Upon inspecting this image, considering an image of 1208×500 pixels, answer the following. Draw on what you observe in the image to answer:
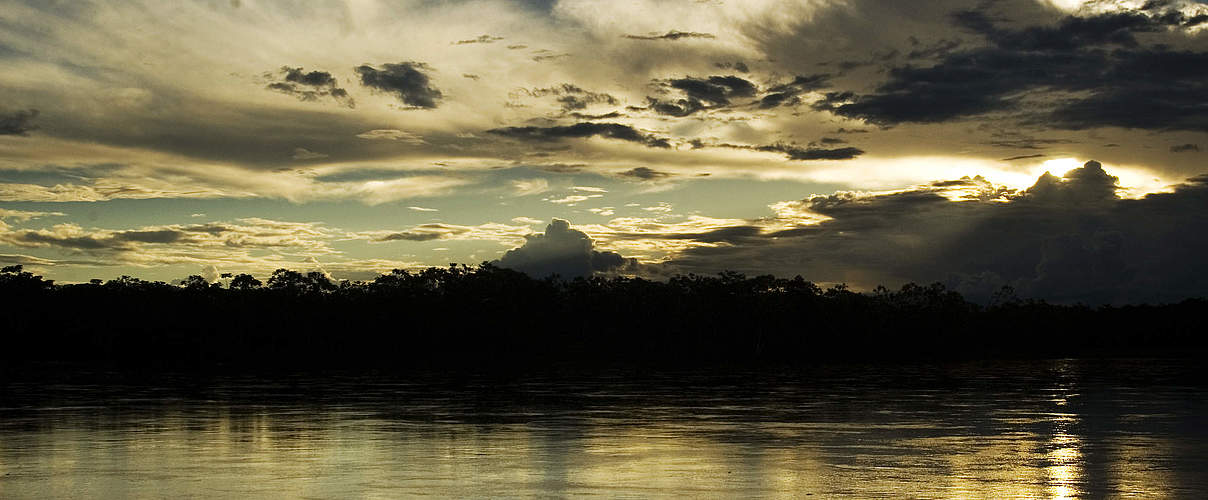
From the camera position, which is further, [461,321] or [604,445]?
[461,321]

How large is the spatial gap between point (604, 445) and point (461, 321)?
131006 millimetres

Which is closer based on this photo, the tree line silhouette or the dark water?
the dark water

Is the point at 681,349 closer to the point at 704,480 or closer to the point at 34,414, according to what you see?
the point at 34,414

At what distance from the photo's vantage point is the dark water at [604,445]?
1870 cm

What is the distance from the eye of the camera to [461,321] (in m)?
155

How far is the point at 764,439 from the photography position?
88.8 ft

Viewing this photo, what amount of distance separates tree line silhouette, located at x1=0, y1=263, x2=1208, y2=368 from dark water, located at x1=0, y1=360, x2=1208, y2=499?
3436 inches

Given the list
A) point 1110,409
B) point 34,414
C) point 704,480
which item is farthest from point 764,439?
point 34,414

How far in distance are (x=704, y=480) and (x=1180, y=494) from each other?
290 inches

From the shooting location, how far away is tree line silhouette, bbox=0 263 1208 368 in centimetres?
13675

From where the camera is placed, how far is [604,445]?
25.5 metres

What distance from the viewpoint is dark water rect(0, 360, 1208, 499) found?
18703mm

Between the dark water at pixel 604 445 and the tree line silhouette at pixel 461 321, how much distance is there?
286ft

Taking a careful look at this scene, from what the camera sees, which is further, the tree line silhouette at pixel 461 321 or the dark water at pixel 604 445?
the tree line silhouette at pixel 461 321
